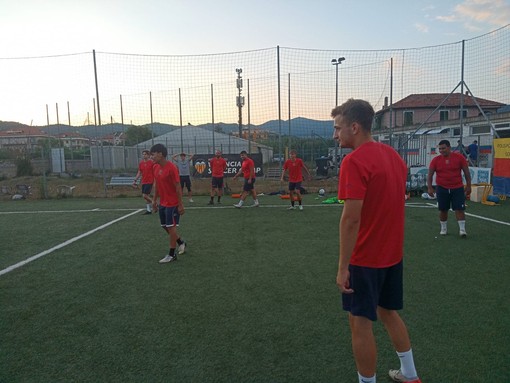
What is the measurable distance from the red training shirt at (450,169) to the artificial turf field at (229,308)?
1.09 metres

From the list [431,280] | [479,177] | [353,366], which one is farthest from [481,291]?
[479,177]

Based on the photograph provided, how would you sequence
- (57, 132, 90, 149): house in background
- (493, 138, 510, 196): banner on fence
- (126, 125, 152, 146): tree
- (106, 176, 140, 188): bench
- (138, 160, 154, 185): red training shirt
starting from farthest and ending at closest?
1. (57, 132, 90, 149): house in background
2. (126, 125, 152, 146): tree
3. (106, 176, 140, 188): bench
4. (493, 138, 510, 196): banner on fence
5. (138, 160, 154, 185): red training shirt

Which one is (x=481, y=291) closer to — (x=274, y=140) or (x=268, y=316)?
(x=268, y=316)

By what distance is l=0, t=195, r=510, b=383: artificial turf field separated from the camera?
312 cm

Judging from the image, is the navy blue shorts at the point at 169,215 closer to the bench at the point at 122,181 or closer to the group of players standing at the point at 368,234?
the group of players standing at the point at 368,234

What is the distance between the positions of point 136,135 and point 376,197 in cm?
2561

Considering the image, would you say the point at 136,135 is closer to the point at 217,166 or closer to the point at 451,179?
the point at 217,166

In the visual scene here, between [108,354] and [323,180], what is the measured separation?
16741mm

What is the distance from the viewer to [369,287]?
2338mm

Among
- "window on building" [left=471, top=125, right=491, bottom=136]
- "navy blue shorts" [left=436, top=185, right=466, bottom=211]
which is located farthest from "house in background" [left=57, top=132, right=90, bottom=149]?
"window on building" [left=471, top=125, right=491, bottom=136]

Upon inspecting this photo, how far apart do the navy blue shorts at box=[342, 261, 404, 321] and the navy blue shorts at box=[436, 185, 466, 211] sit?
5880 mm

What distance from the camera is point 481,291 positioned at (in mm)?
4648

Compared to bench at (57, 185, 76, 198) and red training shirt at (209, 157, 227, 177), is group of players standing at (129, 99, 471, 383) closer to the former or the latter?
red training shirt at (209, 157, 227, 177)

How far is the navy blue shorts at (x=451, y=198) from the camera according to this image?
753 centimetres
